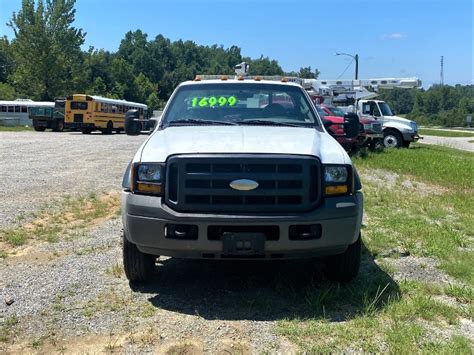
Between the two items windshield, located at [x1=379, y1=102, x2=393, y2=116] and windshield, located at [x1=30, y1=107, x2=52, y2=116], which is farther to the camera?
windshield, located at [x1=30, y1=107, x2=52, y2=116]

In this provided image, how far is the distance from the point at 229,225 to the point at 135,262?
1054mm

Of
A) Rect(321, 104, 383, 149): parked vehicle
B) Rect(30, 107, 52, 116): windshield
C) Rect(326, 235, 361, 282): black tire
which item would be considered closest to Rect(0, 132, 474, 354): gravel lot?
Rect(326, 235, 361, 282): black tire

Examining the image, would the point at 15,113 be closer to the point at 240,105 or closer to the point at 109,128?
the point at 109,128

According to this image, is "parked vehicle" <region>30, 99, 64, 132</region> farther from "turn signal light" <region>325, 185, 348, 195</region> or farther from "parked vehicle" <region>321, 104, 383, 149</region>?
"turn signal light" <region>325, 185, 348, 195</region>

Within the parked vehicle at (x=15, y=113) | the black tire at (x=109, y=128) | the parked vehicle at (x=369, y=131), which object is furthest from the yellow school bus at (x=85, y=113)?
the parked vehicle at (x=369, y=131)

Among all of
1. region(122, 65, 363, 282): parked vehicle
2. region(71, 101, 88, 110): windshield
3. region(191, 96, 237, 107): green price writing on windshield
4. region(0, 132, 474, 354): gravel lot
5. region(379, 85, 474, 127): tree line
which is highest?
region(379, 85, 474, 127): tree line

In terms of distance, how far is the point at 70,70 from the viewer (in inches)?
2467

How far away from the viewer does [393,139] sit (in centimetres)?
2339

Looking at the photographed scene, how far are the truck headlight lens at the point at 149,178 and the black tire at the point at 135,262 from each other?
1.84ft

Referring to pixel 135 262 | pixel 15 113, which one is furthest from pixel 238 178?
pixel 15 113

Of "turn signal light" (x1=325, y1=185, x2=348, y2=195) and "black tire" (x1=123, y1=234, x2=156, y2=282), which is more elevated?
"turn signal light" (x1=325, y1=185, x2=348, y2=195)

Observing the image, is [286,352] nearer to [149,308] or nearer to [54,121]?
[149,308]

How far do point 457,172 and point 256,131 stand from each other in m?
10.4

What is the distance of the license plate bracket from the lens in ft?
12.7
